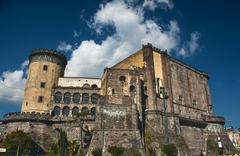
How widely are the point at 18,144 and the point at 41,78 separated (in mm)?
17570

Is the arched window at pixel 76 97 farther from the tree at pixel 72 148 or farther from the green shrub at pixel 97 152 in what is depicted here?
the green shrub at pixel 97 152

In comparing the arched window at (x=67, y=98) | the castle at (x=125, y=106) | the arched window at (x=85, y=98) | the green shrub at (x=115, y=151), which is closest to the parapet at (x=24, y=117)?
the castle at (x=125, y=106)

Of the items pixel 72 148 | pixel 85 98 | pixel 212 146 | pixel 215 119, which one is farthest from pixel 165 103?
pixel 72 148

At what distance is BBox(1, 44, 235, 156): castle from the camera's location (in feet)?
127

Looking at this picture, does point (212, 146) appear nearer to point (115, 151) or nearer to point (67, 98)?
point (115, 151)

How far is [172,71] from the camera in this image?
5341cm

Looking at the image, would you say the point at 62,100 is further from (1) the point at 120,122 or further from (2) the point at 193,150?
(2) the point at 193,150

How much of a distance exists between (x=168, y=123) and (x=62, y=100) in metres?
20.5

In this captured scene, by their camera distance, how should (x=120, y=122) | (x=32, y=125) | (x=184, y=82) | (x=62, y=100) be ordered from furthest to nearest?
(x=184, y=82), (x=62, y=100), (x=32, y=125), (x=120, y=122)

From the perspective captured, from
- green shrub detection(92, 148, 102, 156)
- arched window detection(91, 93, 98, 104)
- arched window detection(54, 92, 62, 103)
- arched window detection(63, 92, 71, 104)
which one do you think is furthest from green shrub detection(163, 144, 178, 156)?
arched window detection(54, 92, 62, 103)

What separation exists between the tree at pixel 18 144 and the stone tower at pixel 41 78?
37.8 ft

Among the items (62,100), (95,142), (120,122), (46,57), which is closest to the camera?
(95,142)

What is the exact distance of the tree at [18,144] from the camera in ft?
113

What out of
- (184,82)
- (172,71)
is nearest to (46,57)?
(172,71)
